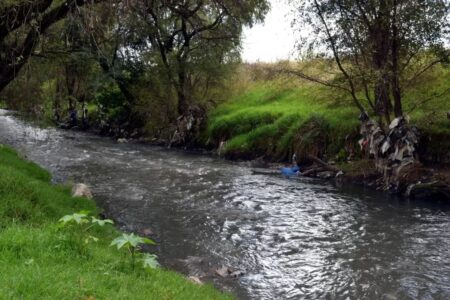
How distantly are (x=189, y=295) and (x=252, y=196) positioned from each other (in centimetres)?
1068

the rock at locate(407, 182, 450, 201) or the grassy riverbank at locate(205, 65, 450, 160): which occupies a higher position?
the grassy riverbank at locate(205, 65, 450, 160)

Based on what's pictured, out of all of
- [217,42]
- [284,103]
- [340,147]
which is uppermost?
[217,42]

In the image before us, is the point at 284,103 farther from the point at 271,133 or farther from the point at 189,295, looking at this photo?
the point at 189,295

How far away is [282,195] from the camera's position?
17828 mm

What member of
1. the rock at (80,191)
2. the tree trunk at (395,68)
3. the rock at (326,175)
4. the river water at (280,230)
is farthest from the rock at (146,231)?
the tree trunk at (395,68)

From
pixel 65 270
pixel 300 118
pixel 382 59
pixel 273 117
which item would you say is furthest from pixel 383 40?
pixel 65 270

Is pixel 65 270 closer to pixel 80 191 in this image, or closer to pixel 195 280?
pixel 195 280

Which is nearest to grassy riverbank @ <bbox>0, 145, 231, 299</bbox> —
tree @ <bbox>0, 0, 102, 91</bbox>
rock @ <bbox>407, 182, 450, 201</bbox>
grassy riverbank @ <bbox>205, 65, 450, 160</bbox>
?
tree @ <bbox>0, 0, 102, 91</bbox>

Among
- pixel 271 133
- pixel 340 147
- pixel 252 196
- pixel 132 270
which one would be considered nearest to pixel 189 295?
pixel 132 270

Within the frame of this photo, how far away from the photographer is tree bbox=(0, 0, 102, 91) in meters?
12.5

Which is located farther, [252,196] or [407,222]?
[252,196]

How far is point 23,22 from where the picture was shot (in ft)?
42.7

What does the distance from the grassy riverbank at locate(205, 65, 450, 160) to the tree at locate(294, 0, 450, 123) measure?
1.19 m

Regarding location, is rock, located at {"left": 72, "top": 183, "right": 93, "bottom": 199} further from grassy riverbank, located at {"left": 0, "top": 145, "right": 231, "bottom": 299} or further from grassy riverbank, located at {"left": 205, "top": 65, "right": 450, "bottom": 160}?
grassy riverbank, located at {"left": 205, "top": 65, "right": 450, "bottom": 160}
